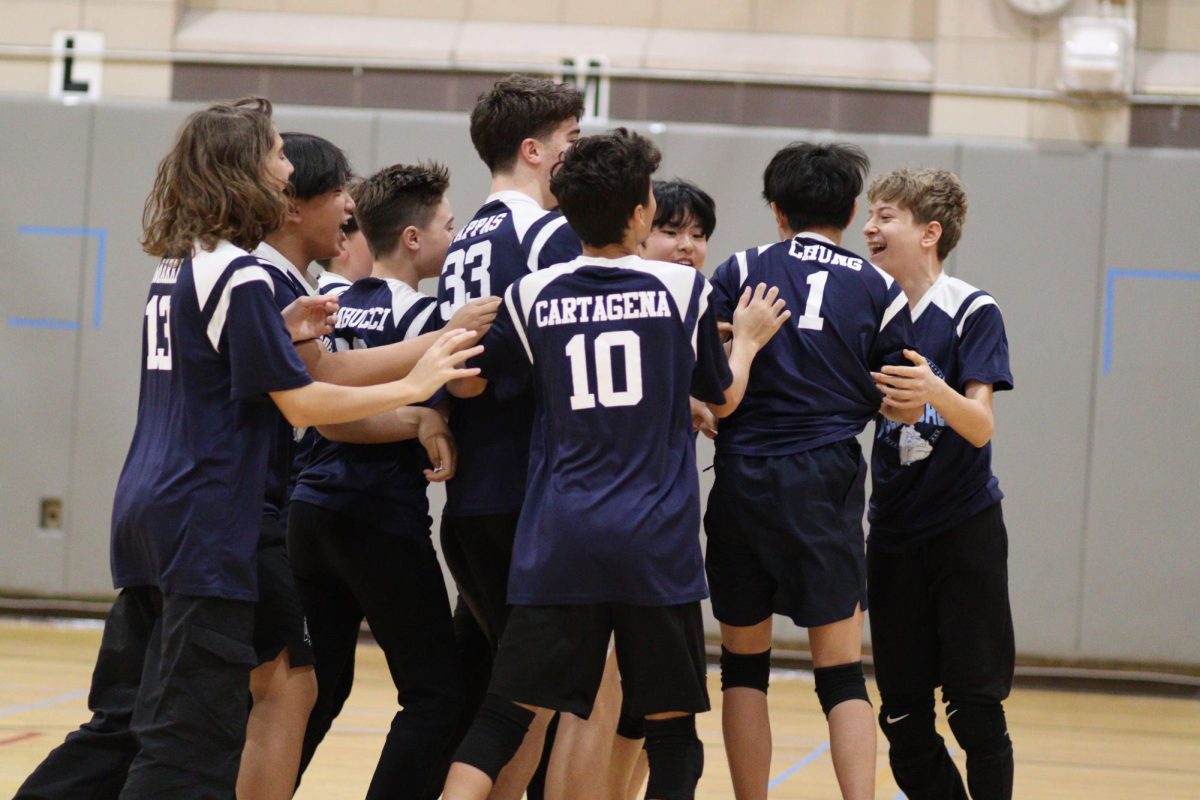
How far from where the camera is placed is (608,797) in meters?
3.80

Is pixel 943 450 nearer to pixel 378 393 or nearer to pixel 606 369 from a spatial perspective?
pixel 606 369

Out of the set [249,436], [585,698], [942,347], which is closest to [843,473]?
[942,347]

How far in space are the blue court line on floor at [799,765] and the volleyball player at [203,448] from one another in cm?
256

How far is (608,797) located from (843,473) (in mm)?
1132

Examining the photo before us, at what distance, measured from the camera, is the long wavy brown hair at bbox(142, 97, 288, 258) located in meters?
2.92

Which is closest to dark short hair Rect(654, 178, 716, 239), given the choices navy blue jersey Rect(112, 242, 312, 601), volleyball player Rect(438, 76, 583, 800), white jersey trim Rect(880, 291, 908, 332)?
volleyball player Rect(438, 76, 583, 800)

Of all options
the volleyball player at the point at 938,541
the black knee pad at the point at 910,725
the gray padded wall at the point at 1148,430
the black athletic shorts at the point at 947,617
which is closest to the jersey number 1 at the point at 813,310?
the volleyball player at the point at 938,541

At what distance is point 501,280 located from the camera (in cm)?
336

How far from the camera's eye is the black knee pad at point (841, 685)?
3459 mm

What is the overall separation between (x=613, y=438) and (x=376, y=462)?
A: 820 millimetres

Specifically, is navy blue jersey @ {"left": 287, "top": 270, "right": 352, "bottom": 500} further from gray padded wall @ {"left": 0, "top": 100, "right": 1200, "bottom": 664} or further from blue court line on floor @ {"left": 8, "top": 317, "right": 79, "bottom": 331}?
blue court line on floor @ {"left": 8, "top": 317, "right": 79, "bottom": 331}

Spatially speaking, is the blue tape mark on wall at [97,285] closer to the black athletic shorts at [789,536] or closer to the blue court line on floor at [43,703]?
the blue court line on floor at [43,703]

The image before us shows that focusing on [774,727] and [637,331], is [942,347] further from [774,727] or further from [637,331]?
[774,727]

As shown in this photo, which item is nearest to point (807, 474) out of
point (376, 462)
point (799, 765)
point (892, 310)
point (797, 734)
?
point (892, 310)
